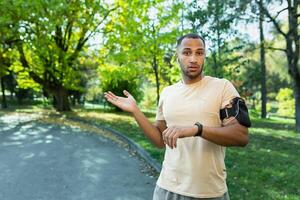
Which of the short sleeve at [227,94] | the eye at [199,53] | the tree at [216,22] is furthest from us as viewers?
the tree at [216,22]

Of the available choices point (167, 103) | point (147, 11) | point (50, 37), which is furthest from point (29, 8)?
point (167, 103)

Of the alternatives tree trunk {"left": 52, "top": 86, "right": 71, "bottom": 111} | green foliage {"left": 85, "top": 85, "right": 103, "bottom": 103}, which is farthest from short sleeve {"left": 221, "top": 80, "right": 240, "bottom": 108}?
green foliage {"left": 85, "top": 85, "right": 103, "bottom": 103}

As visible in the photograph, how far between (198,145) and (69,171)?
620 centimetres

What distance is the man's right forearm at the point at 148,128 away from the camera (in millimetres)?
2432

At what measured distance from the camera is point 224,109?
217 centimetres

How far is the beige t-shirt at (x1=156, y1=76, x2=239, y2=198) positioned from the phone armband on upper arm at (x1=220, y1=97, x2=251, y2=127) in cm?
4

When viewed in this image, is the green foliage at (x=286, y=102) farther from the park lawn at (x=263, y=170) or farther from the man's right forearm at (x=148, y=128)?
the man's right forearm at (x=148, y=128)

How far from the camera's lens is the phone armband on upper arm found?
208 centimetres

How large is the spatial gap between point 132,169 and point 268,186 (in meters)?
3.04

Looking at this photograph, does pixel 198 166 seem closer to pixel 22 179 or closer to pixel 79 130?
pixel 22 179

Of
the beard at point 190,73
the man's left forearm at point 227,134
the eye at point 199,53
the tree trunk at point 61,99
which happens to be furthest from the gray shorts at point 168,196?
the tree trunk at point 61,99

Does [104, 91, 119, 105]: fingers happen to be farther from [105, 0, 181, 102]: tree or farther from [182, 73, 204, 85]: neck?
[105, 0, 181, 102]: tree

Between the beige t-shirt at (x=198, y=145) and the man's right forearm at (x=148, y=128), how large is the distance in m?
0.15

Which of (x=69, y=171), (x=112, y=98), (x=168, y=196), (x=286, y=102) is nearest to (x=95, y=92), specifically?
(x=286, y=102)
